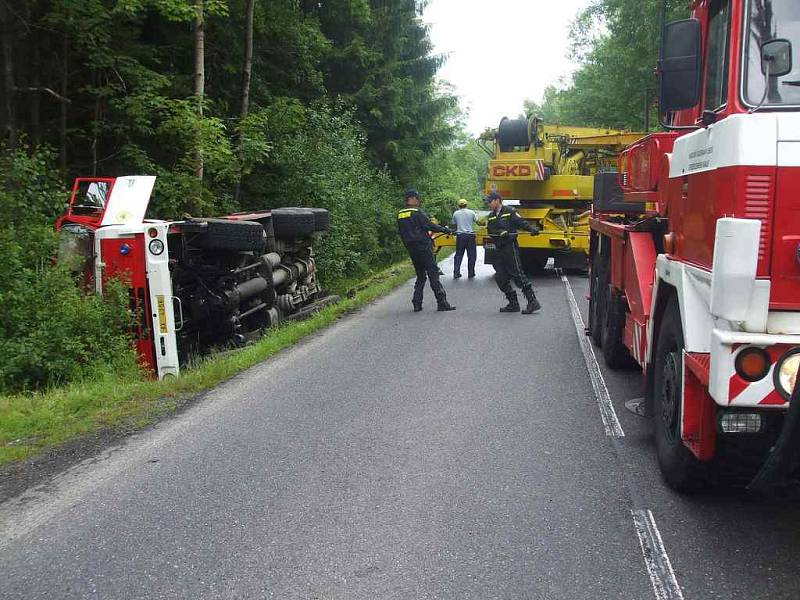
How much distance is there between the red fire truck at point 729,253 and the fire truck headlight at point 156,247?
5112mm

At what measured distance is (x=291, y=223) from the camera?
12656 millimetres

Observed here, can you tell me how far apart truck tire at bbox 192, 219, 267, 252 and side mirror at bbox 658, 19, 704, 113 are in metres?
6.09

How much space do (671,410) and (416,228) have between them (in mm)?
8555

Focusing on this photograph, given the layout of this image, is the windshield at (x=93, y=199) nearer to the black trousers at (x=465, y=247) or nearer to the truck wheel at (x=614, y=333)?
the truck wheel at (x=614, y=333)

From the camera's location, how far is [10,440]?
5980 millimetres

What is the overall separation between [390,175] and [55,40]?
43.4 ft

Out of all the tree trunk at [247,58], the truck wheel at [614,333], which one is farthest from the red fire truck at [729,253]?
the tree trunk at [247,58]

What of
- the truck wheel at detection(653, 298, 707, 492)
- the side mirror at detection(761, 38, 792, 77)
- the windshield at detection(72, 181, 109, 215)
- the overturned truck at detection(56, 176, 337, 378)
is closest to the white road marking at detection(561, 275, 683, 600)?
the truck wheel at detection(653, 298, 707, 492)

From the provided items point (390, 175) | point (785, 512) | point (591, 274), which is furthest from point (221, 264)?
point (390, 175)

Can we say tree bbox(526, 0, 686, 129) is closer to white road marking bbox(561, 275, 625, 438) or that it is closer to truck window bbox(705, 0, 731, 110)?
white road marking bbox(561, 275, 625, 438)

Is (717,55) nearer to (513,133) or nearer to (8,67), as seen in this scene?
(8,67)

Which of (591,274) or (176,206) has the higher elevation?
(176,206)

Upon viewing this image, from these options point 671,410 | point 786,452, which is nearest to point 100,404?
point 671,410

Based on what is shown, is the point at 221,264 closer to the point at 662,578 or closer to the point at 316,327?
the point at 316,327
